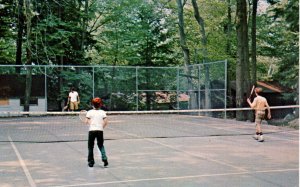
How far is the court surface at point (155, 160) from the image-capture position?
8742 millimetres

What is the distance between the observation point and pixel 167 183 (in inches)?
333

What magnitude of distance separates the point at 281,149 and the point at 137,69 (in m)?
18.1

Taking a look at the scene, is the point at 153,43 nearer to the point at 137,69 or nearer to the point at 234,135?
the point at 137,69

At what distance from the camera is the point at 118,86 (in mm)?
29906

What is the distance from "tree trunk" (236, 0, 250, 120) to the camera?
2523cm

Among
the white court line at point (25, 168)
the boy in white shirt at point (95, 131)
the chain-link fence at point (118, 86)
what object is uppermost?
the chain-link fence at point (118, 86)

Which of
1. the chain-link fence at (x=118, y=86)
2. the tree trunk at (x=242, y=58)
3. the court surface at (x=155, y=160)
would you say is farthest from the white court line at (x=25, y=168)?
the tree trunk at (x=242, y=58)

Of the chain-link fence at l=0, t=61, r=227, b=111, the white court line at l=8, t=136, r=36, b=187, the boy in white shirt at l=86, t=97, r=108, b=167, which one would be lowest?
the white court line at l=8, t=136, r=36, b=187

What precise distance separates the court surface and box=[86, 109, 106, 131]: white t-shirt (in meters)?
0.85

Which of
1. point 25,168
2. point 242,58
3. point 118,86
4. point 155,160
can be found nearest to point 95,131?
point 25,168

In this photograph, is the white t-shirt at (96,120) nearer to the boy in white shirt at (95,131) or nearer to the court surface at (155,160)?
the boy in white shirt at (95,131)

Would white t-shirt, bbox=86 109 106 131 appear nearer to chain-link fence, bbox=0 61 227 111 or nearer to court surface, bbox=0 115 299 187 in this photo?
court surface, bbox=0 115 299 187

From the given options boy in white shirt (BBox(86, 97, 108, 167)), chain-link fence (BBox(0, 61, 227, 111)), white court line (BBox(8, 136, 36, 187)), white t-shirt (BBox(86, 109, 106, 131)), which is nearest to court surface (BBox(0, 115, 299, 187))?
white court line (BBox(8, 136, 36, 187))

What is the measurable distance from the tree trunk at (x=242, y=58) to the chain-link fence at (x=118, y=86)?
3.06 ft
